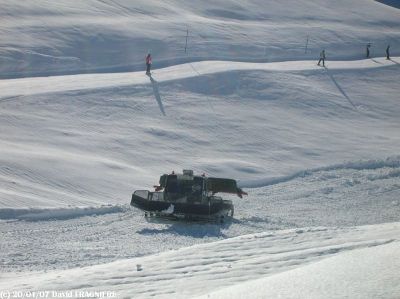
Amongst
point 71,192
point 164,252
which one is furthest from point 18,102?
point 164,252

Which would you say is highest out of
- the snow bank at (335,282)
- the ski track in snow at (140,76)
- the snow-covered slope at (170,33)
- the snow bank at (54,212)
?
the snow-covered slope at (170,33)

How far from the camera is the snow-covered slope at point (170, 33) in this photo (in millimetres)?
34844

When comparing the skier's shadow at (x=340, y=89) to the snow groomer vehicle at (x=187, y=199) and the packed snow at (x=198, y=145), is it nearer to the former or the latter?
the packed snow at (x=198, y=145)

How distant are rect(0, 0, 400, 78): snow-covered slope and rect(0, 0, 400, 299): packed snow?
130 mm

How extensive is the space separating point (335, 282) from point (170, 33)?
31.2 m

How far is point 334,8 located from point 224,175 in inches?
1291

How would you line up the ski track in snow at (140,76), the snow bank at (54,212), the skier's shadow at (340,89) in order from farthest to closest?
the skier's shadow at (340,89), the ski track in snow at (140,76), the snow bank at (54,212)

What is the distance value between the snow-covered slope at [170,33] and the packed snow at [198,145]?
0.13 meters

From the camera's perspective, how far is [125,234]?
53.4 feet

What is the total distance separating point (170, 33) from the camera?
39.6 metres

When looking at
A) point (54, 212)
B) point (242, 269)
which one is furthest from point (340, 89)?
point (242, 269)

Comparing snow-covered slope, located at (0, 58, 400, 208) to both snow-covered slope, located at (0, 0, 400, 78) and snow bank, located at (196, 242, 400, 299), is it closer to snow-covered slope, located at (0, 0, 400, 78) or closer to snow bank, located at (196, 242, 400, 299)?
snow-covered slope, located at (0, 0, 400, 78)

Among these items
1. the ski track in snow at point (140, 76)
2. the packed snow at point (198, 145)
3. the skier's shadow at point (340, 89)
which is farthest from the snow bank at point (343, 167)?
the ski track in snow at point (140, 76)

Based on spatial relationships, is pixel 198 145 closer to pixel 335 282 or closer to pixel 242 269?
pixel 242 269
